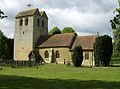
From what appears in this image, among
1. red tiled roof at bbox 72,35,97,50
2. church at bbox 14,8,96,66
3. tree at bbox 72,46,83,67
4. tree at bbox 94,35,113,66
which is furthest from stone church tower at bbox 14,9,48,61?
tree at bbox 94,35,113,66

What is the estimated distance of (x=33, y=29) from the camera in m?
76.6

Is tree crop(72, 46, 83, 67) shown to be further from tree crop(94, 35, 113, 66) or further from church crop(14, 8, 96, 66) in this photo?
church crop(14, 8, 96, 66)

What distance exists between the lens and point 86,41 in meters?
67.3

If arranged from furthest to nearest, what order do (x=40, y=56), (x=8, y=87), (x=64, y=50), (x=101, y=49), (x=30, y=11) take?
(x=30, y=11) → (x=40, y=56) → (x=64, y=50) → (x=101, y=49) → (x=8, y=87)

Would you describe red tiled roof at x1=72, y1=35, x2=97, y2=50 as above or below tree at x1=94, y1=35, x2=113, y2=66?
above

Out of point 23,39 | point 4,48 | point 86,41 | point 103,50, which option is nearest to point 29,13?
point 23,39

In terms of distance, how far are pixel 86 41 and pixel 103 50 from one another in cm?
1350

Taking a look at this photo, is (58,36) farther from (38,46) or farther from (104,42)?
(104,42)

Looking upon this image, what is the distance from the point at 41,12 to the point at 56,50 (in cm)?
1424

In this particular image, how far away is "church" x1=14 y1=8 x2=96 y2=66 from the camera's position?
6856 cm

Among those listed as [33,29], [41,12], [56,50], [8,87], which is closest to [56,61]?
[56,50]

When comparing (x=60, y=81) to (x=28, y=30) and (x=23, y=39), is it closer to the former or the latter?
(x=28, y=30)

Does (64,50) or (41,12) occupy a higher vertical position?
(41,12)

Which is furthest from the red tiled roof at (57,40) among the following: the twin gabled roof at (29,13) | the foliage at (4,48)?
the foliage at (4,48)
